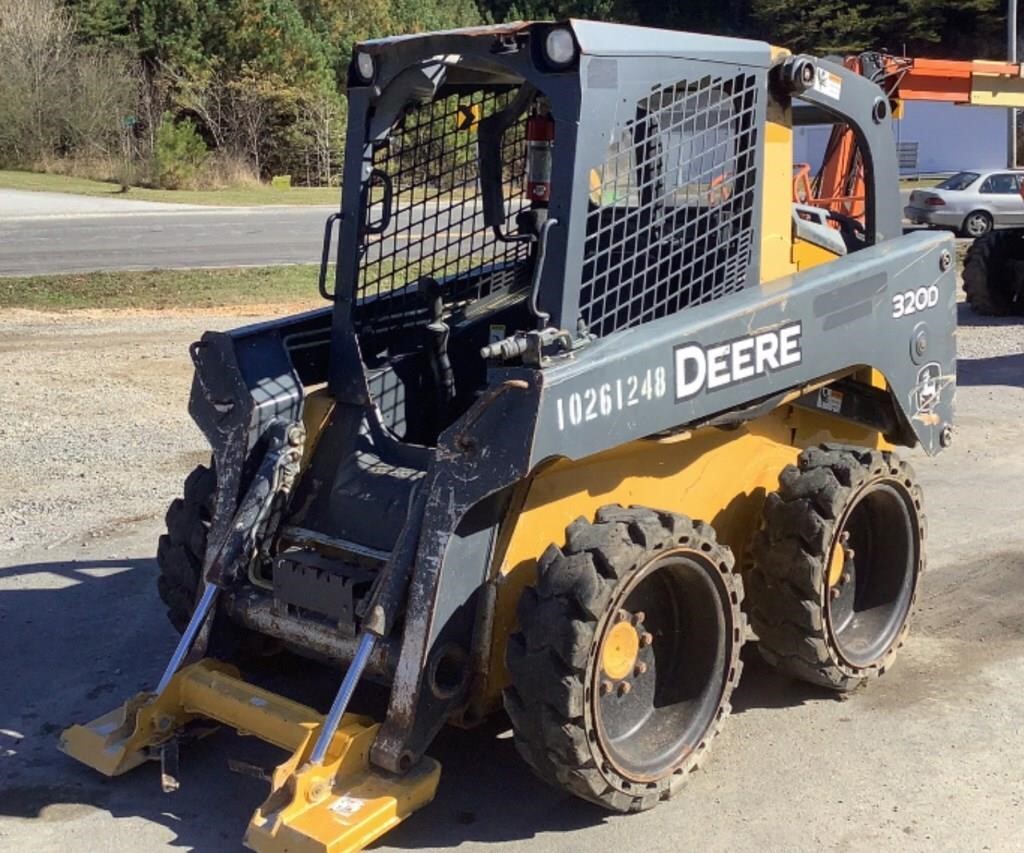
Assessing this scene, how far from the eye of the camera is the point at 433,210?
548cm

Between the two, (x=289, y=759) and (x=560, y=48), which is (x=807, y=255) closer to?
(x=560, y=48)

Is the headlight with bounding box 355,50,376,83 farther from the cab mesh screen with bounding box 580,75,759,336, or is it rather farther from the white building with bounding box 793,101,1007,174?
the white building with bounding box 793,101,1007,174

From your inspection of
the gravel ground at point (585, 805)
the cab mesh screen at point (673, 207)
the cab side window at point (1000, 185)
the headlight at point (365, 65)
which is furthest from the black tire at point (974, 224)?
the headlight at point (365, 65)

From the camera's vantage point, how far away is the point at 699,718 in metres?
4.67

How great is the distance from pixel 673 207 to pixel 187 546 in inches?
86.0

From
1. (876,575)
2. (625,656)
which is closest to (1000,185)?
(876,575)

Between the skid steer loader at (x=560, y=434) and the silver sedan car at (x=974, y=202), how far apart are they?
2132cm

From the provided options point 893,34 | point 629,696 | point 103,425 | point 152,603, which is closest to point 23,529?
point 152,603

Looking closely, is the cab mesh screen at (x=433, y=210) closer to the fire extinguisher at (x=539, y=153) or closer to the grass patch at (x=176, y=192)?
the fire extinguisher at (x=539, y=153)

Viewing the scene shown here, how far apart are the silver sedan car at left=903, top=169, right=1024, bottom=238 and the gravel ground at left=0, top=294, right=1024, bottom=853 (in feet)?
60.7

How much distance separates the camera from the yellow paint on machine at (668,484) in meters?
4.44

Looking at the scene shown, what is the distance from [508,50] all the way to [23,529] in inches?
172

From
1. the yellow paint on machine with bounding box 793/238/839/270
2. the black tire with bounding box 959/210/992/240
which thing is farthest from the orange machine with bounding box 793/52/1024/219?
the black tire with bounding box 959/210/992/240

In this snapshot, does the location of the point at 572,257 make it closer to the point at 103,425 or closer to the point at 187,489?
the point at 187,489
